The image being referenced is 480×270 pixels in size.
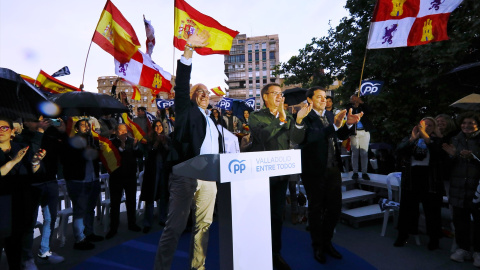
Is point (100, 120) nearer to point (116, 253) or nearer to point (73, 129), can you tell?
point (73, 129)

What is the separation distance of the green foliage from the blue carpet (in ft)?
12.8

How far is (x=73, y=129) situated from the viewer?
4.30 meters

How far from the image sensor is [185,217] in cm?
275

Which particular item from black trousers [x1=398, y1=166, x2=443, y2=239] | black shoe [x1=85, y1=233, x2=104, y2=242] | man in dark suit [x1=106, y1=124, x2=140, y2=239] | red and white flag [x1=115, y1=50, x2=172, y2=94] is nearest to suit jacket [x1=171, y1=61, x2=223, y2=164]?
man in dark suit [x1=106, y1=124, x2=140, y2=239]

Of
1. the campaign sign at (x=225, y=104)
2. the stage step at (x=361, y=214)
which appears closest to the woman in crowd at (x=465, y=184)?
the stage step at (x=361, y=214)

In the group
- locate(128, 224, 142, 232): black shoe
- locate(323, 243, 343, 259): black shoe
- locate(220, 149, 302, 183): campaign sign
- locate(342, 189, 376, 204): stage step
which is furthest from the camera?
locate(342, 189, 376, 204): stage step

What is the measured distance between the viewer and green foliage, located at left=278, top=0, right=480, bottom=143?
8.25 m

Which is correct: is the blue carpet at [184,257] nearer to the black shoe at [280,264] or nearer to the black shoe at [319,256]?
the black shoe at [319,256]

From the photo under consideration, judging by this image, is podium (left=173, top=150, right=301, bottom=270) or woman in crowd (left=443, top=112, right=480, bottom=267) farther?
woman in crowd (left=443, top=112, right=480, bottom=267)

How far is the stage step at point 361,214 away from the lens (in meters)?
5.05

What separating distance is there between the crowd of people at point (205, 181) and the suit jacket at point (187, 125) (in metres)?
0.01

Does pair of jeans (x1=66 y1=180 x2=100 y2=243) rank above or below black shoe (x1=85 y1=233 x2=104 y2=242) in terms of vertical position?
above

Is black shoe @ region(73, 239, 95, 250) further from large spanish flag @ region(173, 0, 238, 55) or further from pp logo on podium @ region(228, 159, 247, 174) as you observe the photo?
large spanish flag @ region(173, 0, 238, 55)

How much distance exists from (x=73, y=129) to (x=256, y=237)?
12.9 ft
